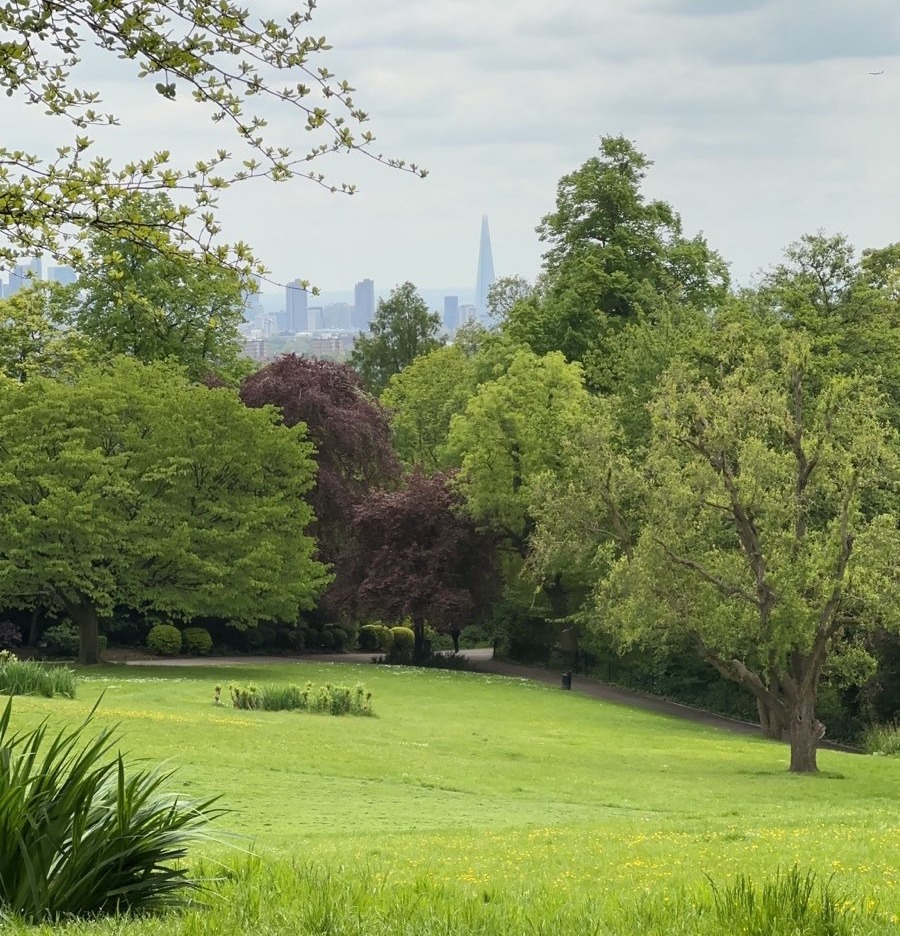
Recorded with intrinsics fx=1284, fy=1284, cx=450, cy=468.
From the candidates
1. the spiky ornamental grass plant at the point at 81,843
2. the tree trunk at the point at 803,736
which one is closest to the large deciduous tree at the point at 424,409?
the tree trunk at the point at 803,736

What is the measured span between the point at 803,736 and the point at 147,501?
882 inches

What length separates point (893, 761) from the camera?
28344 millimetres

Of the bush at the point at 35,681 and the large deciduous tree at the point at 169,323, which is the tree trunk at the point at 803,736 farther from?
the large deciduous tree at the point at 169,323

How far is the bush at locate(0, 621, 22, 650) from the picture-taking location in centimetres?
4478

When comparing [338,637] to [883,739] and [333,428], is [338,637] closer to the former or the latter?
[333,428]

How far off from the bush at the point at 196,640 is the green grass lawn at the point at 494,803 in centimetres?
871

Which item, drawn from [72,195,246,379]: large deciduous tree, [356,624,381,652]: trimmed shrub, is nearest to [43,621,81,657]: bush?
[72,195,246,379]: large deciduous tree

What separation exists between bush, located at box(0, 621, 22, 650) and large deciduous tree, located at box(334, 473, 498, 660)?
37.4 feet

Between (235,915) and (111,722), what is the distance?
16.9 meters

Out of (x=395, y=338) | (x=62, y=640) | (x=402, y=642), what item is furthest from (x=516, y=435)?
(x=395, y=338)

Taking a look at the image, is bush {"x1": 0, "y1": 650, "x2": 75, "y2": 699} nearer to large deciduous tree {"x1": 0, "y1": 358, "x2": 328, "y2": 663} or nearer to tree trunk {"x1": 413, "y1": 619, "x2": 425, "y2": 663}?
large deciduous tree {"x1": 0, "y1": 358, "x2": 328, "y2": 663}

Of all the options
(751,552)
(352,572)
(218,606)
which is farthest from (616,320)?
(751,552)

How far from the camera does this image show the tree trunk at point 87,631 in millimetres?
40688

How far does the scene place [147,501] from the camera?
39938mm
